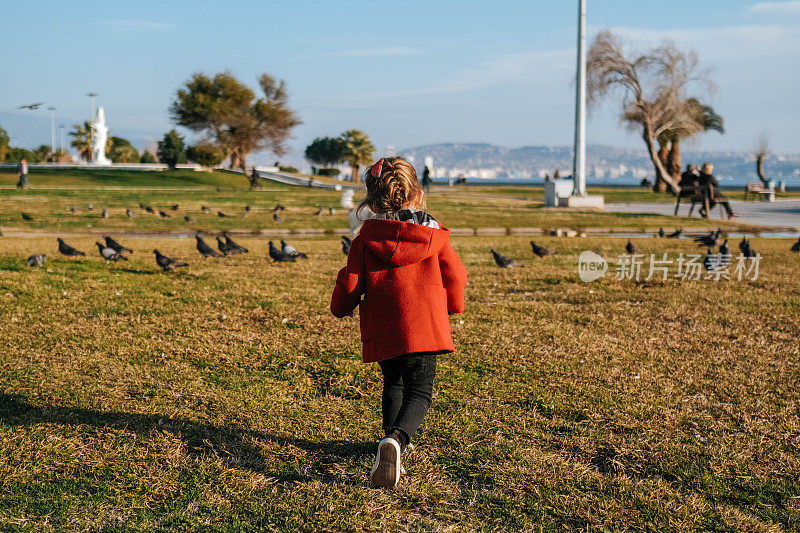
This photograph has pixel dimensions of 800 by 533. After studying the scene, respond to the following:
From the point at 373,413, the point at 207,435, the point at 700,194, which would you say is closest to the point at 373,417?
the point at 373,413

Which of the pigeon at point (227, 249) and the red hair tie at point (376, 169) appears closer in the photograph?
the red hair tie at point (376, 169)

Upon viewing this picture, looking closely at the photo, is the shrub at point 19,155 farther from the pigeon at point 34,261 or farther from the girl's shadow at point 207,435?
the girl's shadow at point 207,435

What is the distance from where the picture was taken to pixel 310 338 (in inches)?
246

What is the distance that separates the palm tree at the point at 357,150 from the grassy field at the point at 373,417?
6819 centimetres

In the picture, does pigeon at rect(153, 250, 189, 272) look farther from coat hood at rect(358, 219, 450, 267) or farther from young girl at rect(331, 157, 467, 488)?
coat hood at rect(358, 219, 450, 267)

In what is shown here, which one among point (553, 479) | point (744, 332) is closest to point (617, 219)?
point (744, 332)

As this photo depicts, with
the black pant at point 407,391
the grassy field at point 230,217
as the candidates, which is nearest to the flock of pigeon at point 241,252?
the grassy field at point 230,217

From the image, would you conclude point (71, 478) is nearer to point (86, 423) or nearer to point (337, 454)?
point (86, 423)

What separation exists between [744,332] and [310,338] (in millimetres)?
4108

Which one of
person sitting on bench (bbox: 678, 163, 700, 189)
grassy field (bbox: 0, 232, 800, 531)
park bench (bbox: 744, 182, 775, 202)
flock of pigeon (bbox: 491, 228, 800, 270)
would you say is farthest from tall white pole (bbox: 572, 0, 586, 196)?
grassy field (bbox: 0, 232, 800, 531)

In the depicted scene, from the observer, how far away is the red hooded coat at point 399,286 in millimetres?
3412

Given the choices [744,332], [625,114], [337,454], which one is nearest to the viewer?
[337,454]

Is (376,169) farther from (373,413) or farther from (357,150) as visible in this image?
(357,150)

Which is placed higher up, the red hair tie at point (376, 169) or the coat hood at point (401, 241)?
the red hair tie at point (376, 169)
